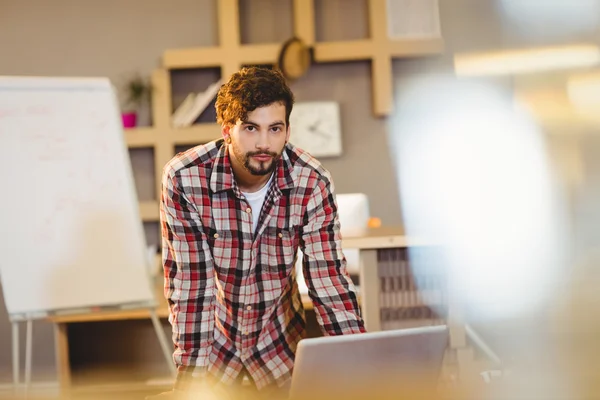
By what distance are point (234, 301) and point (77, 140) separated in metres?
1.23

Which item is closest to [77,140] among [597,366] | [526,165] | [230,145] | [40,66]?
[230,145]

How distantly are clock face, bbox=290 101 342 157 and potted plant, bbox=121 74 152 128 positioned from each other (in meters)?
0.80

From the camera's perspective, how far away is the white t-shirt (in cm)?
189

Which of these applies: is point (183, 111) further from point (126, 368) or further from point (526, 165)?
point (526, 165)

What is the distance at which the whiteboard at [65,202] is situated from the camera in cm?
281

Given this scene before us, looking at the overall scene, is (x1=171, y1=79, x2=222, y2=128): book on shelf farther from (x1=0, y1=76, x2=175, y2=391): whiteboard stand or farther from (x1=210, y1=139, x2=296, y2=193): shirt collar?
(x1=210, y1=139, x2=296, y2=193): shirt collar

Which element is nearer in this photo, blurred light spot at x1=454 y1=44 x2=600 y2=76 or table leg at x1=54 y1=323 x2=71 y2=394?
blurred light spot at x1=454 y1=44 x2=600 y2=76

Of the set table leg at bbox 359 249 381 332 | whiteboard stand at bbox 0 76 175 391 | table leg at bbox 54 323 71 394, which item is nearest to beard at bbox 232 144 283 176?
table leg at bbox 359 249 381 332

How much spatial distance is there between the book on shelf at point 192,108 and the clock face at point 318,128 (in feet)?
1.49

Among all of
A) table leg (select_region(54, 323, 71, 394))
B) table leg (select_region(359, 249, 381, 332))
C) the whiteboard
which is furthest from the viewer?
table leg (select_region(54, 323, 71, 394))

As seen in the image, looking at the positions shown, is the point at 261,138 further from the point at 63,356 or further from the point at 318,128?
the point at 318,128

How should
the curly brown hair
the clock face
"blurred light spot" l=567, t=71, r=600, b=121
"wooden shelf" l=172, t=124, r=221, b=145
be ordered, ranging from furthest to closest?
the clock face → "wooden shelf" l=172, t=124, r=221, b=145 → the curly brown hair → "blurred light spot" l=567, t=71, r=600, b=121

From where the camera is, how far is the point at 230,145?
1.83m

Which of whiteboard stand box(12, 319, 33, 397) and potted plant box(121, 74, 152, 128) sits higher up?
potted plant box(121, 74, 152, 128)
